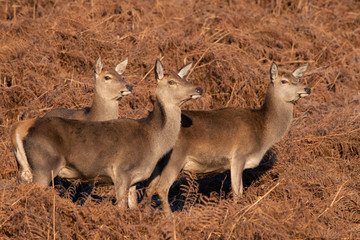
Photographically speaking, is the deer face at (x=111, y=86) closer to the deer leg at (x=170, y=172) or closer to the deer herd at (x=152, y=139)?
the deer herd at (x=152, y=139)

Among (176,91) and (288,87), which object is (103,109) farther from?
(288,87)

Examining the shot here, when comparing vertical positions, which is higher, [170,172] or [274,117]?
[274,117]

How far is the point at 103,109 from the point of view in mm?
8586

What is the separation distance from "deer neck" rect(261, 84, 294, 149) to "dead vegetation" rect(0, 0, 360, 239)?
0.55 metres

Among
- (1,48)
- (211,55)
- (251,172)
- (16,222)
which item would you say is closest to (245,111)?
(251,172)

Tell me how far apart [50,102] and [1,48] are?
1.80 m

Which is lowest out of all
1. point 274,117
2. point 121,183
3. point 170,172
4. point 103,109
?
→ point 170,172

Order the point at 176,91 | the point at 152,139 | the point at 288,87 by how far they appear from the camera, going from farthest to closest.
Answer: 1. the point at 288,87
2. the point at 176,91
3. the point at 152,139

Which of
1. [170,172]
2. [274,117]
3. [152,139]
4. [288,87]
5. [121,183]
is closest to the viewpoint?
[121,183]

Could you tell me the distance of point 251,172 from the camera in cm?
893

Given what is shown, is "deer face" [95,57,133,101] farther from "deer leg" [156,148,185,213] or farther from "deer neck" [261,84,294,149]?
"deer neck" [261,84,294,149]

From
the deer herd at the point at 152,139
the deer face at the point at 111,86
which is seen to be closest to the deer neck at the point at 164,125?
the deer herd at the point at 152,139

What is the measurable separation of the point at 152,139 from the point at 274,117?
2.17 meters

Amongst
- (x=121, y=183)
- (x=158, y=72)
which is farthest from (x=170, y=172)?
(x=158, y=72)
